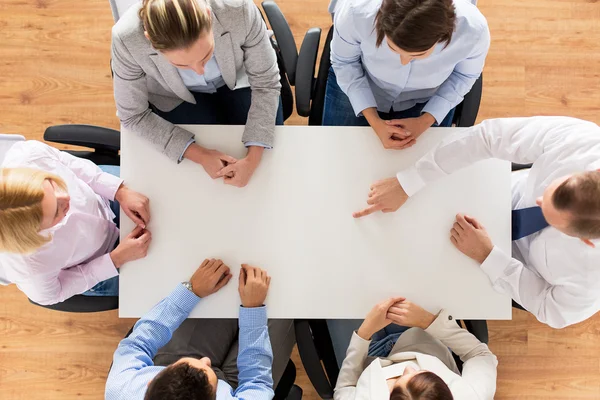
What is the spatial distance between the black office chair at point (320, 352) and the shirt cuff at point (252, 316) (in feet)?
0.50

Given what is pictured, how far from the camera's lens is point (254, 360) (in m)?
1.40

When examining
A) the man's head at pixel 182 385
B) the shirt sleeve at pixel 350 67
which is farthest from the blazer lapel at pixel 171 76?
the man's head at pixel 182 385

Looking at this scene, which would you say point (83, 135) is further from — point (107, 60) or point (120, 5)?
point (107, 60)

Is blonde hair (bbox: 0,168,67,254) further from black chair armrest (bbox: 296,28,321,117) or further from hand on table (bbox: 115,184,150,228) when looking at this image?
black chair armrest (bbox: 296,28,321,117)

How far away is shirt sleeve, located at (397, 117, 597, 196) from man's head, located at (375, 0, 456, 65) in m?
0.29

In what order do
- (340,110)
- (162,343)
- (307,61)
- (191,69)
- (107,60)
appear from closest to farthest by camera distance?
1. (191,69)
2. (162,343)
3. (307,61)
4. (340,110)
5. (107,60)

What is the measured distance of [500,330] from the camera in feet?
6.56

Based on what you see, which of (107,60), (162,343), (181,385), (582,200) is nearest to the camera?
(582,200)

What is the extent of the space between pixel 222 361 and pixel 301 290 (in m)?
0.47

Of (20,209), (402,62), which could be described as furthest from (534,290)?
(20,209)

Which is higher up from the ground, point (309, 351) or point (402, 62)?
point (402, 62)

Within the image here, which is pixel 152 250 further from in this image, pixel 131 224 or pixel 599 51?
pixel 599 51

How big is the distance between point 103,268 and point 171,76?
1.81 feet

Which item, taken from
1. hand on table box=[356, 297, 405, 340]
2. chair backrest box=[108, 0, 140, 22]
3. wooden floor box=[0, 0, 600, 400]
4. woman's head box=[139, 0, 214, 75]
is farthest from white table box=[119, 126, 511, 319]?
wooden floor box=[0, 0, 600, 400]
